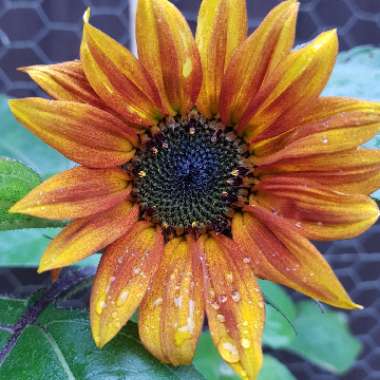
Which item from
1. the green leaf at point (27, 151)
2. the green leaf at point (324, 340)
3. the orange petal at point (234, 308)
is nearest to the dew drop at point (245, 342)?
the orange petal at point (234, 308)

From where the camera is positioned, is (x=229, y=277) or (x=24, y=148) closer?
(x=229, y=277)

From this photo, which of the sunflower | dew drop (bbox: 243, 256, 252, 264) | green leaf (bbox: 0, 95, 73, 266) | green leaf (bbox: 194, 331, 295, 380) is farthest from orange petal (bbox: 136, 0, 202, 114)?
green leaf (bbox: 194, 331, 295, 380)

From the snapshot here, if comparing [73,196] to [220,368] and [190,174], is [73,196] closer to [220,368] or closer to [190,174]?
[190,174]

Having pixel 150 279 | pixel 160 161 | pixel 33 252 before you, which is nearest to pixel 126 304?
pixel 150 279

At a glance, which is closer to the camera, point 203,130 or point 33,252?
point 203,130

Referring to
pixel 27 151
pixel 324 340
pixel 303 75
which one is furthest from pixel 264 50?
pixel 324 340

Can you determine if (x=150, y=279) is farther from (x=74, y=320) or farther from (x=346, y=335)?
(x=346, y=335)

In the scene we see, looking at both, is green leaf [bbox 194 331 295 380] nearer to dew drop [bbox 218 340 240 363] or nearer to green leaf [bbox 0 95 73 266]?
green leaf [bbox 0 95 73 266]
